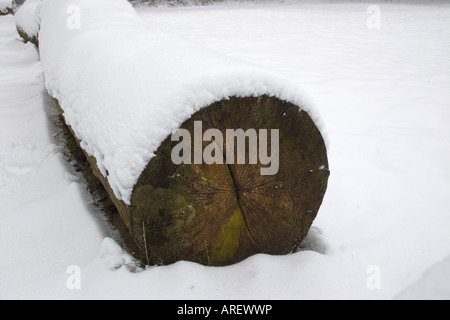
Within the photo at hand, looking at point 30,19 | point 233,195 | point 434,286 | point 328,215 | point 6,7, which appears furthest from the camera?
point 6,7

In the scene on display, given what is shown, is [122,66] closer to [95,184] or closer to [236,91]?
[236,91]

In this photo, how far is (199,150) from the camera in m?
1.21

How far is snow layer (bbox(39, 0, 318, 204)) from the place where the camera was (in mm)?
1128

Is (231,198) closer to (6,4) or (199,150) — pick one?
(199,150)

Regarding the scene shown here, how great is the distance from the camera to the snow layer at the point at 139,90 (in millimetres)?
1128

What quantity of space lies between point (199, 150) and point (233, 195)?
260mm

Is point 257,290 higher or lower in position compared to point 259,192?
lower

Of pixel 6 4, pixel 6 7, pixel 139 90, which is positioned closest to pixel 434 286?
pixel 139 90

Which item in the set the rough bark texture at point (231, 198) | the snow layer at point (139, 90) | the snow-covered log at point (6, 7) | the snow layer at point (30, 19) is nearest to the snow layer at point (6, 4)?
the snow-covered log at point (6, 7)

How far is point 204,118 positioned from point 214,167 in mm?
215

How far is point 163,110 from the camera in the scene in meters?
1.12

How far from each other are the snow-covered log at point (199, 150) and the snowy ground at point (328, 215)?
13 centimetres

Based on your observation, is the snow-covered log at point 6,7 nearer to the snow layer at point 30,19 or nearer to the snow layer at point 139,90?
the snow layer at point 30,19
